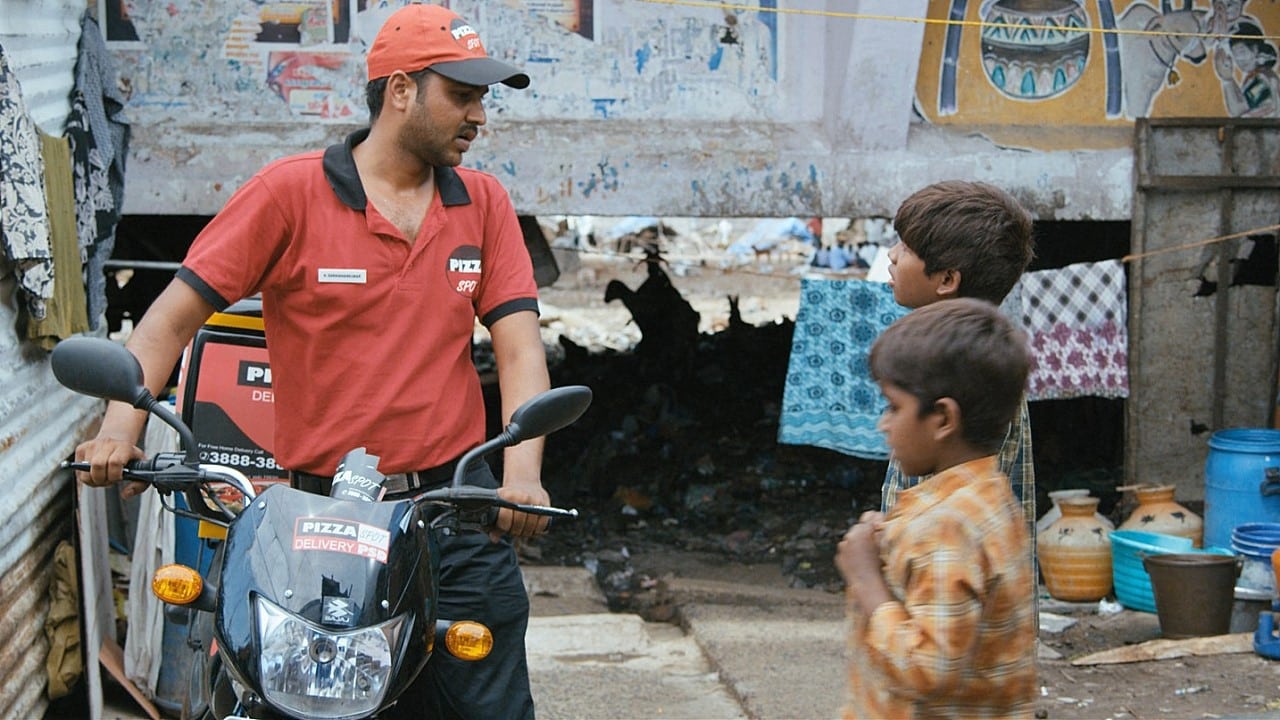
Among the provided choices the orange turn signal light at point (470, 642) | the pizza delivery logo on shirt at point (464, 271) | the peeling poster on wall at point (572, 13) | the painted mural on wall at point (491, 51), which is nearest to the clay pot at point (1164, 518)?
the painted mural on wall at point (491, 51)

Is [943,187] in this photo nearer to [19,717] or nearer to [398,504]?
[398,504]

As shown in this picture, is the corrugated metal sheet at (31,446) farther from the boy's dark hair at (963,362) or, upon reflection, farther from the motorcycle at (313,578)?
the boy's dark hair at (963,362)

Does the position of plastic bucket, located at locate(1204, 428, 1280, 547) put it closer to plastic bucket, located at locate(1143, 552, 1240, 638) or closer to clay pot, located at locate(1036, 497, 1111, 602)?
clay pot, located at locate(1036, 497, 1111, 602)

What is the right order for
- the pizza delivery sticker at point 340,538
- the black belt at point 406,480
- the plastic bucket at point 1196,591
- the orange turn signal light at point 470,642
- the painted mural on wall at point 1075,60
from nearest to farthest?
the pizza delivery sticker at point 340,538, the orange turn signal light at point 470,642, the black belt at point 406,480, the plastic bucket at point 1196,591, the painted mural on wall at point 1075,60

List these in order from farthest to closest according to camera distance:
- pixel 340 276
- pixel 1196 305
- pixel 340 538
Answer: pixel 1196 305 → pixel 340 276 → pixel 340 538

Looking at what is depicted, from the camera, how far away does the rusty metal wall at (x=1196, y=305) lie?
26.4 feet

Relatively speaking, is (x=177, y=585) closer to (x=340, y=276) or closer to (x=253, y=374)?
(x=340, y=276)

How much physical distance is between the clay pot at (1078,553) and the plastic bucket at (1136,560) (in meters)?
0.07

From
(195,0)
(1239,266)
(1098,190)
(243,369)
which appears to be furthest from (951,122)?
(243,369)

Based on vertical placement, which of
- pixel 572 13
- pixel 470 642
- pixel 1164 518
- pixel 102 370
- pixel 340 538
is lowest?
pixel 1164 518

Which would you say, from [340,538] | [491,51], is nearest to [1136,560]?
[491,51]

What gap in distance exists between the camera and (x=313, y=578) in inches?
98.0

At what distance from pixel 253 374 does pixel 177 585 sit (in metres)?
2.27

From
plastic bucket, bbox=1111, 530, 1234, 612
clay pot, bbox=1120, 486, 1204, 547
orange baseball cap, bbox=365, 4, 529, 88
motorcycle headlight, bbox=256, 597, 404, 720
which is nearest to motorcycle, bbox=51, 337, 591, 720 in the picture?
motorcycle headlight, bbox=256, 597, 404, 720
